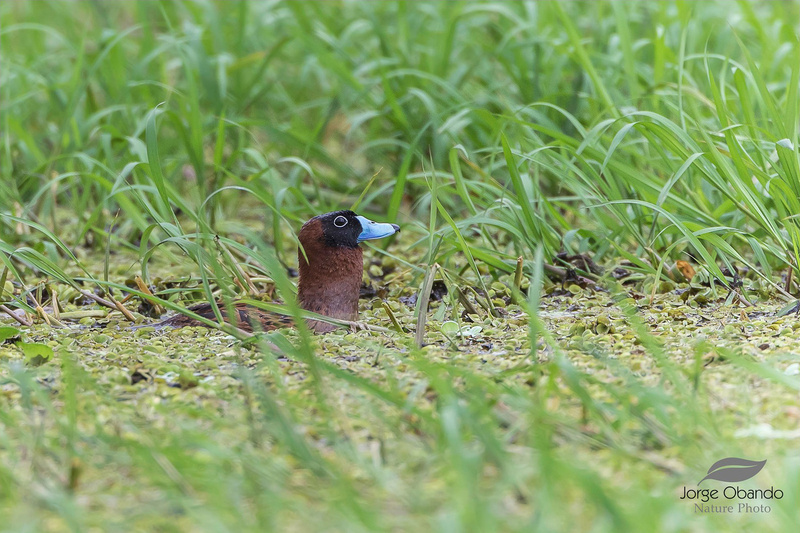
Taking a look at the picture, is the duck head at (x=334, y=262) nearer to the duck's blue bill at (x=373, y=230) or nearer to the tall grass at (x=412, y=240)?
the duck's blue bill at (x=373, y=230)

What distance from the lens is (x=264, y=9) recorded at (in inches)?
185

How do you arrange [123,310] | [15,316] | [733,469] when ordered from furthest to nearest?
[123,310] < [15,316] < [733,469]

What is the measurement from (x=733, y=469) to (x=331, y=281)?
1379 millimetres

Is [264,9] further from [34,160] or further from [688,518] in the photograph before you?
[688,518]

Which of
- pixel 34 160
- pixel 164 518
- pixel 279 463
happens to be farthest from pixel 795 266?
pixel 34 160

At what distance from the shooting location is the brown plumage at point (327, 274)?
2.66m

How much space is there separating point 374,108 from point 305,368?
6.77 ft

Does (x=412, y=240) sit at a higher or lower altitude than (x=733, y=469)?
lower

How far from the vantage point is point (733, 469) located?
1.65 metres

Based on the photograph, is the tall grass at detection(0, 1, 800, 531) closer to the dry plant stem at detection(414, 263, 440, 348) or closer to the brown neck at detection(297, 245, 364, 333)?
the dry plant stem at detection(414, 263, 440, 348)

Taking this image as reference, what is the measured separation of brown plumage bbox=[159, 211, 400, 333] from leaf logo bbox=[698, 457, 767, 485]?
4.11 ft

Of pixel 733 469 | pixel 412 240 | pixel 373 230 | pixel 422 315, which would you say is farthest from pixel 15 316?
pixel 733 469

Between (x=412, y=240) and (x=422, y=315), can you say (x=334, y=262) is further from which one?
(x=412, y=240)

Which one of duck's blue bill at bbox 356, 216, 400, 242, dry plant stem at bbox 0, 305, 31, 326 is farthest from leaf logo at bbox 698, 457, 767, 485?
dry plant stem at bbox 0, 305, 31, 326
